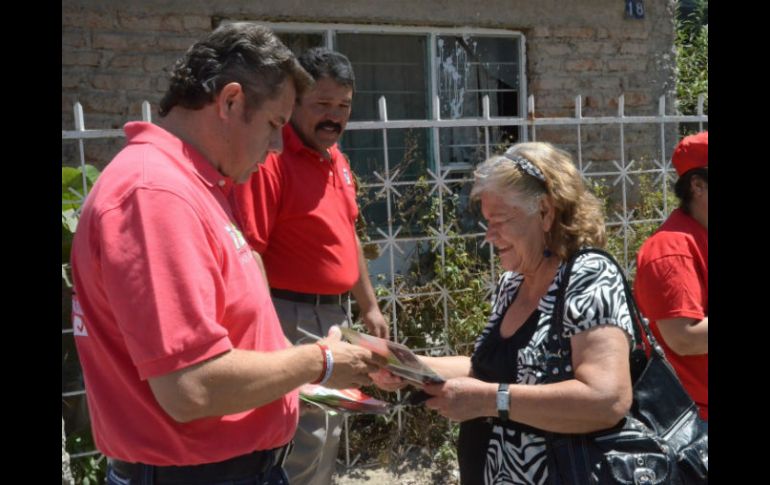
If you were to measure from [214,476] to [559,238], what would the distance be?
113 centimetres

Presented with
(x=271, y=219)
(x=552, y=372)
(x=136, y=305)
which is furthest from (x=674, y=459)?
(x=271, y=219)

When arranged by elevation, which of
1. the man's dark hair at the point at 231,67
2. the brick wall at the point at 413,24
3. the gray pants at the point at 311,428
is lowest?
the gray pants at the point at 311,428

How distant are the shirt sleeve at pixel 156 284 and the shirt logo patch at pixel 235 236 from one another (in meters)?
0.18

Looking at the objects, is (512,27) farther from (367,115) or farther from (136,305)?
(136,305)

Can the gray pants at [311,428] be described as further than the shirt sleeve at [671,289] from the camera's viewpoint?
Yes

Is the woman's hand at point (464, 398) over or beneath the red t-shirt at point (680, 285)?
beneath

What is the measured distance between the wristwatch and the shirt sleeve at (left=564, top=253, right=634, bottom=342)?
22 cm

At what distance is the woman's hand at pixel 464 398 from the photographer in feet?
6.49

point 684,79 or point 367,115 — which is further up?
point 684,79

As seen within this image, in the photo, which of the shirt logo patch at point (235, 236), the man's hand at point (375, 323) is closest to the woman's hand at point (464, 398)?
the shirt logo patch at point (235, 236)

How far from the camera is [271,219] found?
3.15 metres

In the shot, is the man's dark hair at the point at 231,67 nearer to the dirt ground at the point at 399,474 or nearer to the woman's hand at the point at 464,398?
the woman's hand at the point at 464,398

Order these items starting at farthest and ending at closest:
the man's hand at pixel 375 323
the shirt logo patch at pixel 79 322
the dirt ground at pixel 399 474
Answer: the dirt ground at pixel 399 474 < the man's hand at pixel 375 323 < the shirt logo patch at pixel 79 322

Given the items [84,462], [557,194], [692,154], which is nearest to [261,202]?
[557,194]
